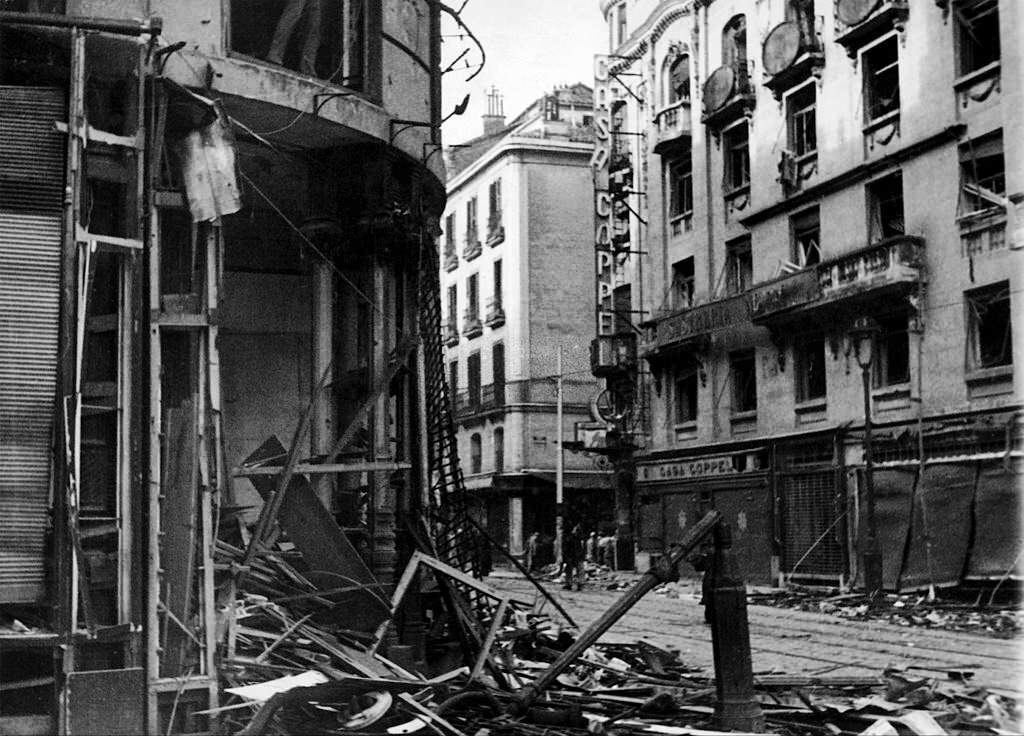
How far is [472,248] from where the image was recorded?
57.4 meters

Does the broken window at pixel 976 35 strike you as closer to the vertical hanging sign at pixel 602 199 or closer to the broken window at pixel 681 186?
the broken window at pixel 681 186

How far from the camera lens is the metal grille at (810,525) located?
29.4 metres

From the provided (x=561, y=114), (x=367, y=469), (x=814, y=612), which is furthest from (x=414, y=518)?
(x=561, y=114)

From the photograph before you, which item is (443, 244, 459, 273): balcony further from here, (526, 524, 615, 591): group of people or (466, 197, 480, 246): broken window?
(526, 524, 615, 591): group of people

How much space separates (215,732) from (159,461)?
80.5 inches

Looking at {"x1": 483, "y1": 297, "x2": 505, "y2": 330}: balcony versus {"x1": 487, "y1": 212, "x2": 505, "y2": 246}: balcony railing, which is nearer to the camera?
→ {"x1": 487, "y1": 212, "x2": 505, "y2": 246}: balcony railing

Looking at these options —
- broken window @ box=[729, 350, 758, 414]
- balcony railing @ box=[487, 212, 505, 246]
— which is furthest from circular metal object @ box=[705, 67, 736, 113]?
balcony railing @ box=[487, 212, 505, 246]

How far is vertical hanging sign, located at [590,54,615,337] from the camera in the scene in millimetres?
42469

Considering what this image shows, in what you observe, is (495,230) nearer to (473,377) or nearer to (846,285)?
(473,377)

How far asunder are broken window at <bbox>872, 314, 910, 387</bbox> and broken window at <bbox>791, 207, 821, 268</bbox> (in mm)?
3643

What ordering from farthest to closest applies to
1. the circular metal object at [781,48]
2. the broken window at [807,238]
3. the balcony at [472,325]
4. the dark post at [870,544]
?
the balcony at [472,325] → the circular metal object at [781,48] → the broken window at [807,238] → the dark post at [870,544]

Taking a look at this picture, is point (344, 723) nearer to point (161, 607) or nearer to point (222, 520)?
point (161, 607)

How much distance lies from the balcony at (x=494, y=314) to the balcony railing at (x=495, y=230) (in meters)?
2.60

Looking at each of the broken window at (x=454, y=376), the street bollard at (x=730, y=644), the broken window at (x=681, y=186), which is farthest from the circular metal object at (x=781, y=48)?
the broken window at (x=454, y=376)
